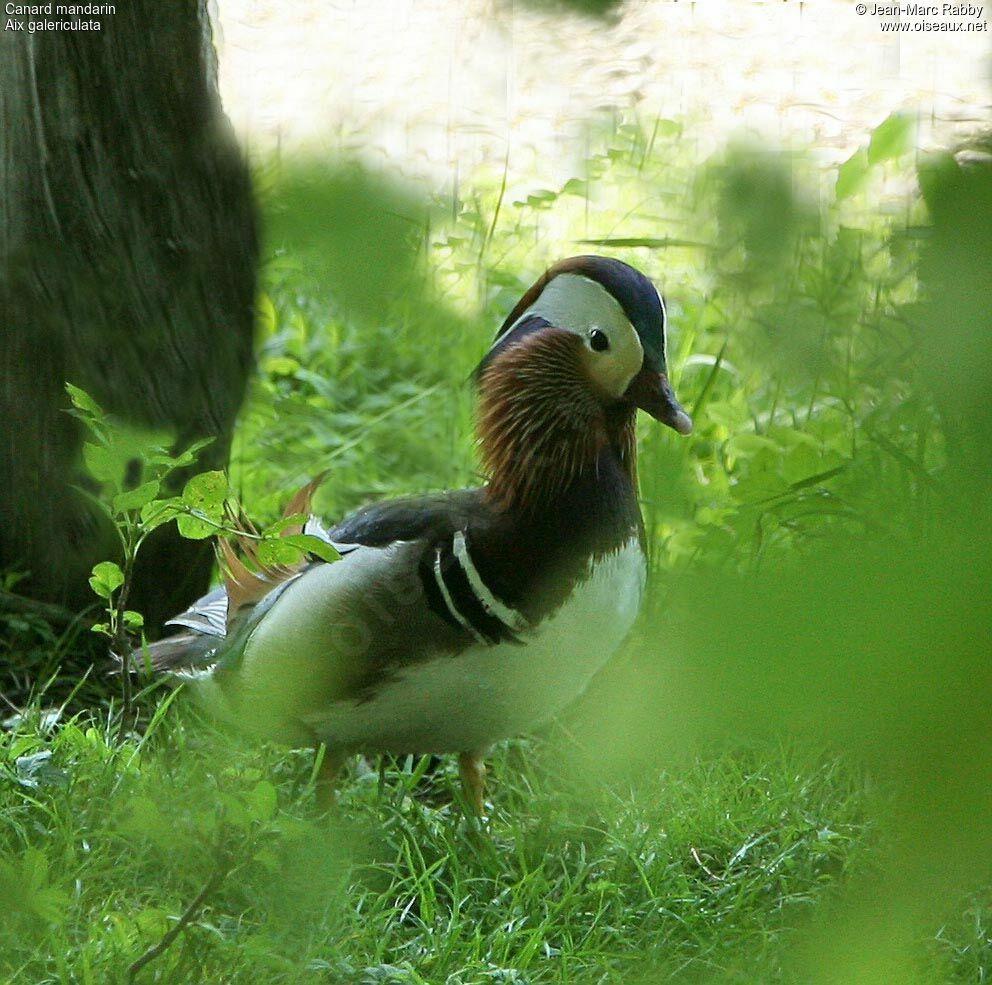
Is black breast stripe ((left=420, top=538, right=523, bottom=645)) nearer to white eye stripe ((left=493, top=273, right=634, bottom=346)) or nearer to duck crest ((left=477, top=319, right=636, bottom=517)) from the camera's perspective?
duck crest ((left=477, top=319, right=636, bottom=517))

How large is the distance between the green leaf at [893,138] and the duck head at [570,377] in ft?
3.79

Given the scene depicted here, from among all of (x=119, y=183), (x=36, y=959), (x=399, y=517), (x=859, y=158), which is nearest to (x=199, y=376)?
(x=119, y=183)

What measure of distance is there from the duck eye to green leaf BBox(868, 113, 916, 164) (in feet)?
4.08

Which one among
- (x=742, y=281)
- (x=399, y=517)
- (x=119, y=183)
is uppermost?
(x=742, y=281)

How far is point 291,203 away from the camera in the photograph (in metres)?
0.54

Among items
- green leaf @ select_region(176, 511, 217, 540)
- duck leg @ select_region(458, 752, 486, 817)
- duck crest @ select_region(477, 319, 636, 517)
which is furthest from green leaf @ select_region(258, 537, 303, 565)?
duck leg @ select_region(458, 752, 486, 817)

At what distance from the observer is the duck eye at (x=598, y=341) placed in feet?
5.94

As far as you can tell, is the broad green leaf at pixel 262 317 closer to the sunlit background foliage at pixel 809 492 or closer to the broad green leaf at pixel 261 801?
the sunlit background foliage at pixel 809 492

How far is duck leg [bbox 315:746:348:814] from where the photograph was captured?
206 centimetres

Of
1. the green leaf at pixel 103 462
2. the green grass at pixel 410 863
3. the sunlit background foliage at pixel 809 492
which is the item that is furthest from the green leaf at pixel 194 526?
the sunlit background foliage at pixel 809 492

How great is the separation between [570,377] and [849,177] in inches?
53.5

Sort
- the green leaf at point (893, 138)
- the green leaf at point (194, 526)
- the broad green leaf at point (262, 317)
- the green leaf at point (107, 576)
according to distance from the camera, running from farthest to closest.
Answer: the green leaf at point (107, 576), the green leaf at point (194, 526), the broad green leaf at point (262, 317), the green leaf at point (893, 138)

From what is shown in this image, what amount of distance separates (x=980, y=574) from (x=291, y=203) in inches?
12.5

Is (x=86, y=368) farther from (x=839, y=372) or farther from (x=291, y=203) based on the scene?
(x=839, y=372)
